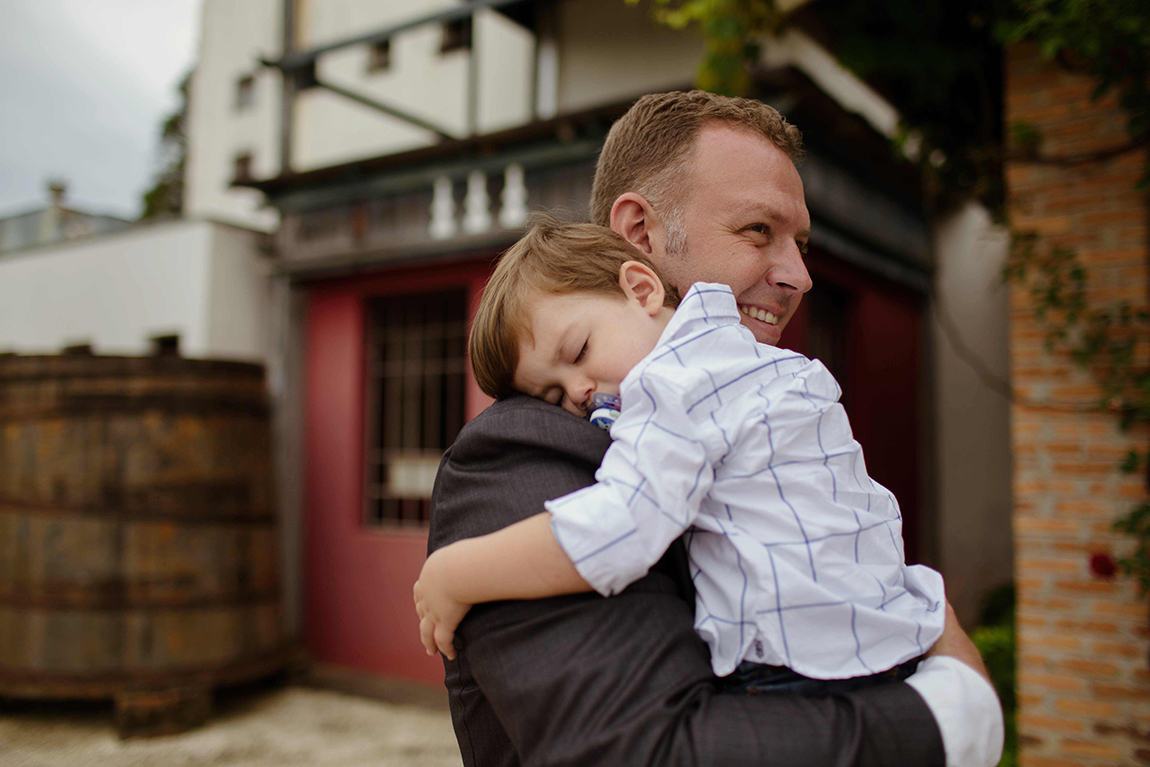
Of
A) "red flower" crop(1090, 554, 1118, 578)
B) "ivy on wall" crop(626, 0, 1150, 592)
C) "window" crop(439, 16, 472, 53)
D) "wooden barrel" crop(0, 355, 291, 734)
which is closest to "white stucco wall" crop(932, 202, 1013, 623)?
"ivy on wall" crop(626, 0, 1150, 592)

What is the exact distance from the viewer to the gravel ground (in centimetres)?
478

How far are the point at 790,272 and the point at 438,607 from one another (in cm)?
77

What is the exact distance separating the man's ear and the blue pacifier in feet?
1.12

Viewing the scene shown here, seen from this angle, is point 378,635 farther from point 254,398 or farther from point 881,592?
point 881,592

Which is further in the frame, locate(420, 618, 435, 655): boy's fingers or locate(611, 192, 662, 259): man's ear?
locate(611, 192, 662, 259): man's ear

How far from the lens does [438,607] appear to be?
1.02 metres

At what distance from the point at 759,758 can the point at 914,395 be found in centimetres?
757

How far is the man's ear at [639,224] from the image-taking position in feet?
4.56

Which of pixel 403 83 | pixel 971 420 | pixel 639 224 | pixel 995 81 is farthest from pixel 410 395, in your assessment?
pixel 403 83

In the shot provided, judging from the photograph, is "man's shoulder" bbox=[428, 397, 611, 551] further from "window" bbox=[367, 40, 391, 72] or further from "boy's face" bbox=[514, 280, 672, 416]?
"window" bbox=[367, 40, 391, 72]

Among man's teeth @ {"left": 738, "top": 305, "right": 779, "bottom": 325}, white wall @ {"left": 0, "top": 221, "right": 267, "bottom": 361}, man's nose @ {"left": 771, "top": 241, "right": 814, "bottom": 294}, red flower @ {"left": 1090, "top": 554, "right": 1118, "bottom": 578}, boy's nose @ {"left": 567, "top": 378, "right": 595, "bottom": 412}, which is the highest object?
white wall @ {"left": 0, "top": 221, "right": 267, "bottom": 361}

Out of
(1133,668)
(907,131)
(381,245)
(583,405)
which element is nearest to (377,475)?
(381,245)

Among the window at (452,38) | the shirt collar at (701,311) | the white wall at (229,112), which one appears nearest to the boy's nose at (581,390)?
the shirt collar at (701,311)

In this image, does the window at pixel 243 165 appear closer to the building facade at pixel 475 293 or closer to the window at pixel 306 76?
the building facade at pixel 475 293
